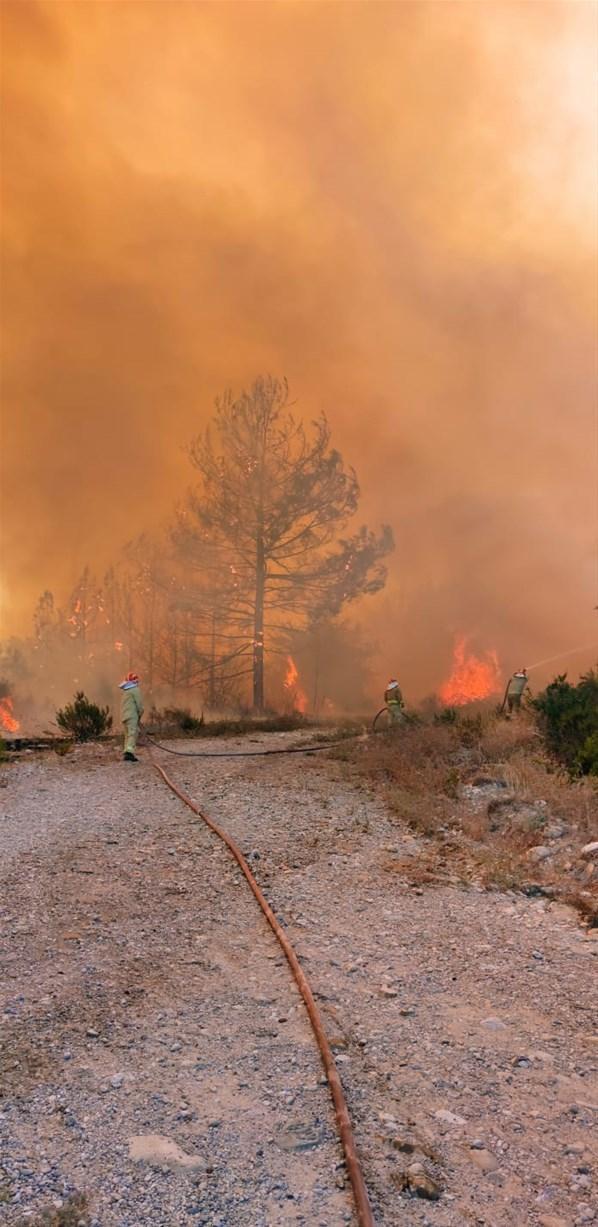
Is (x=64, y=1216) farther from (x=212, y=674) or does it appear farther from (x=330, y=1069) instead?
(x=212, y=674)

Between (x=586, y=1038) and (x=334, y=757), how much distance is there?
11148mm

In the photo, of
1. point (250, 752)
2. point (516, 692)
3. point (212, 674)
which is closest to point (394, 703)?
point (516, 692)

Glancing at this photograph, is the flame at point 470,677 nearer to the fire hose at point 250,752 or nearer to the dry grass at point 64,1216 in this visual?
the fire hose at point 250,752

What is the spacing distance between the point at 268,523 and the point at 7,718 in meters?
13.8

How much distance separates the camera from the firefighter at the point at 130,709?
1459 centimetres

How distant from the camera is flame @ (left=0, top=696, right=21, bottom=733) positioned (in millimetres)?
29791

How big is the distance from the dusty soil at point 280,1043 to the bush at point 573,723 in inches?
160

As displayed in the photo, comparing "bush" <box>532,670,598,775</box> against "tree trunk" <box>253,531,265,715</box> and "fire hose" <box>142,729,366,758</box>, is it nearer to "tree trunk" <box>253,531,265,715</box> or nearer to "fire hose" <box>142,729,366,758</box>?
"fire hose" <box>142,729,366,758</box>

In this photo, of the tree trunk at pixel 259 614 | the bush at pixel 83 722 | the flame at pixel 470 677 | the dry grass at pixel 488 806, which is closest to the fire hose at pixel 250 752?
the dry grass at pixel 488 806

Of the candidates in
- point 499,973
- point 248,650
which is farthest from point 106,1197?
point 248,650

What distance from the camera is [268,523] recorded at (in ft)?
95.8

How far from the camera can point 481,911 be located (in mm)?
6773

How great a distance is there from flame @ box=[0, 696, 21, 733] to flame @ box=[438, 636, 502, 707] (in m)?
18.4

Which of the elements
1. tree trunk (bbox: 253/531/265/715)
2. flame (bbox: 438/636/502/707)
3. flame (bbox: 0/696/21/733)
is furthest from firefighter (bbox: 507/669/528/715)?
flame (bbox: 0/696/21/733)
